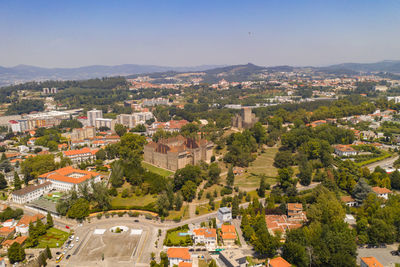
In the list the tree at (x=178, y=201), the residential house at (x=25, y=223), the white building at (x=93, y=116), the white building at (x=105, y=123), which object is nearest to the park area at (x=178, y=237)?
the tree at (x=178, y=201)

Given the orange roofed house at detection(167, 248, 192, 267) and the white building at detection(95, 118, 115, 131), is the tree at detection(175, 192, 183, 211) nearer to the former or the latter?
the orange roofed house at detection(167, 248, 192, 267)

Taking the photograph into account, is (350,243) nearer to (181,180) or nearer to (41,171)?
(181,180)

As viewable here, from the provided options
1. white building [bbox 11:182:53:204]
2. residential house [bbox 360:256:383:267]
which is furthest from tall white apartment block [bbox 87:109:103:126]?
residential house [bbox 360:256:383:267]

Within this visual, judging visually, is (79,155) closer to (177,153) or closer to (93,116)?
(177,153)

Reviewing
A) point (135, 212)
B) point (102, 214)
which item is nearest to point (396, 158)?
point (135, 212)

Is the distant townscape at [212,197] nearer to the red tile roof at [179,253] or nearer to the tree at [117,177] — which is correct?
the red tile roof at [179,253]

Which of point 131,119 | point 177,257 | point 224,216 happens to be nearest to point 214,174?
point 224,216
